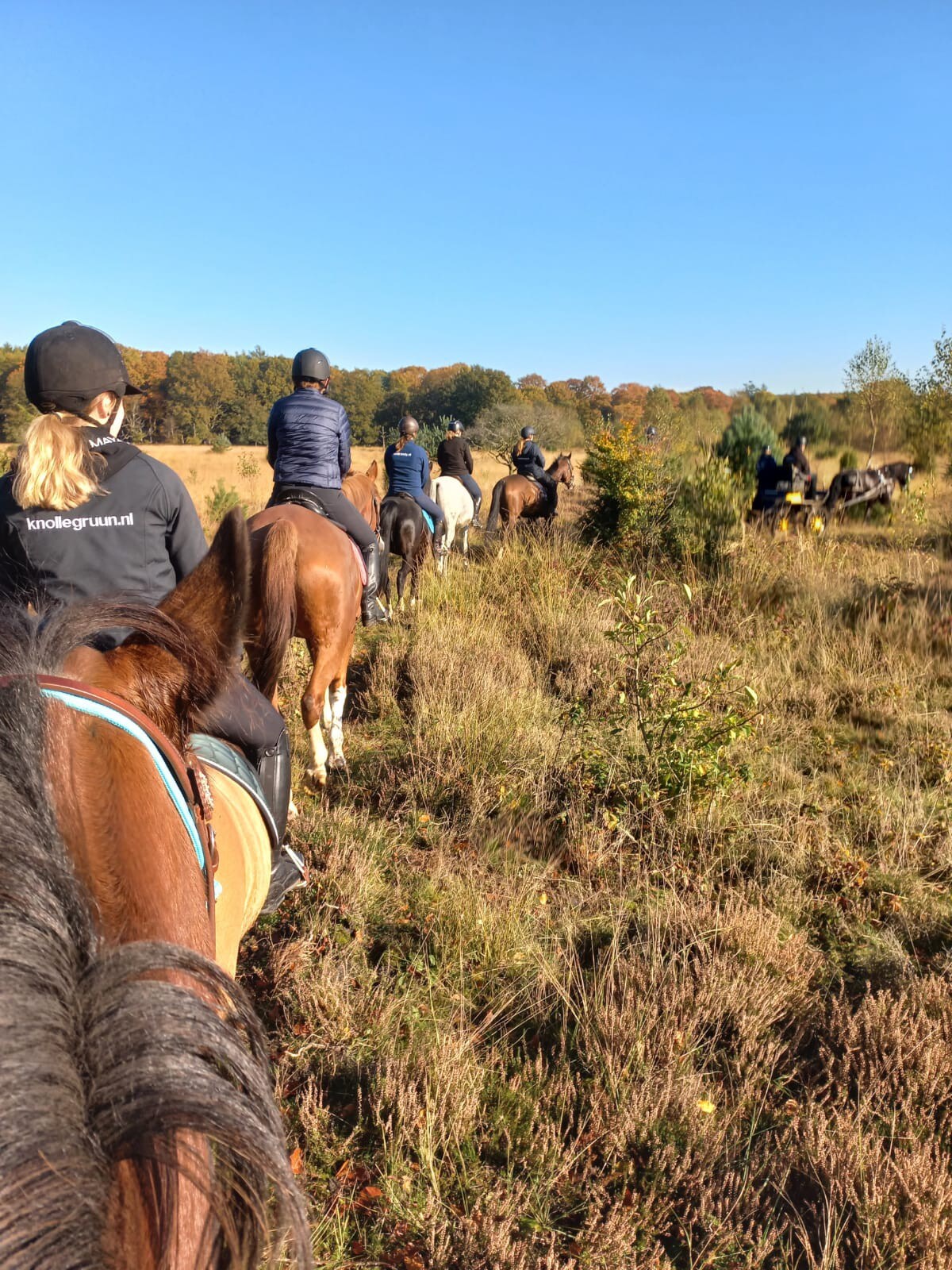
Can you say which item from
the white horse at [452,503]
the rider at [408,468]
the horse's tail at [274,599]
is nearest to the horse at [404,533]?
the rider at [408,468]

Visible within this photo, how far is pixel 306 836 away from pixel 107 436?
260cm

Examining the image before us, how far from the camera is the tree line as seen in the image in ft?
40.8

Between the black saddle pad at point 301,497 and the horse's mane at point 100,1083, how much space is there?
4877 millimetres

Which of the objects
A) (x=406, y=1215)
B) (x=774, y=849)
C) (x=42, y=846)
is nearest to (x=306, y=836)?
(x=406, y=1215)

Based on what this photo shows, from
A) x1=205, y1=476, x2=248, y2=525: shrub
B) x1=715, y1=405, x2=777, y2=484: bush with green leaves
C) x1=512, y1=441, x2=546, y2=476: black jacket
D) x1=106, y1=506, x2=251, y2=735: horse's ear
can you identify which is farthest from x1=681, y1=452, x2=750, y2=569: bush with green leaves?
x1=205, y1=476, x2=248, y2=525: shrub

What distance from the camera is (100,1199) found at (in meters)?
0.65

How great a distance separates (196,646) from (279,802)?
170 cm

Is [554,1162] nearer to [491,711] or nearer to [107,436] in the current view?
[107,436]

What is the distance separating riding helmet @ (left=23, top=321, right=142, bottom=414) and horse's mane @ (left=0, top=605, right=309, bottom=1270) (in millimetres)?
2057

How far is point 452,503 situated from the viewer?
41.8 ft

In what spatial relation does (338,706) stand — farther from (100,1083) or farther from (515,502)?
(515,502)

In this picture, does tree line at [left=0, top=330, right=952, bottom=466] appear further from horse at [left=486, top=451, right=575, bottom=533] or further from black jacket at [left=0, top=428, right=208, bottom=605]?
black jacket at [left=0, top=428, right=208, bottom=605]

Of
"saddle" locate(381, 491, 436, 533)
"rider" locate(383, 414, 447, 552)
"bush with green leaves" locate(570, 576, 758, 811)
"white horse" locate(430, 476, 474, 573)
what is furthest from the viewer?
"white horse" locate(430, 476, 474, 573)

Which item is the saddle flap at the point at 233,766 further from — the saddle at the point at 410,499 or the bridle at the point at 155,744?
the saddle at the point at 410,499
